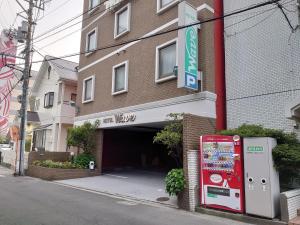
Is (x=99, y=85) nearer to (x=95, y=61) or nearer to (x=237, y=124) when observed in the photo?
(x=95, y=61)

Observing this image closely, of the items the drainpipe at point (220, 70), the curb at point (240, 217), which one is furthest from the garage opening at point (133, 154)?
the curb at point (240, 217)

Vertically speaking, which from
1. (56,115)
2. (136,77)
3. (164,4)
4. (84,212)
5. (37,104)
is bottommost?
(84,212)

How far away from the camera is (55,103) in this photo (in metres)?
25.1

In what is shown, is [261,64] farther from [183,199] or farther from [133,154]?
[133,154]

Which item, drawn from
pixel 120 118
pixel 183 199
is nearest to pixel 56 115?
pixel 120 118

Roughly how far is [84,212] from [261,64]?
793 centimetres

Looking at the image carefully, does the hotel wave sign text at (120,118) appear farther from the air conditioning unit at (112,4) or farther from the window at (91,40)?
the air conditioning unit at (112,4)

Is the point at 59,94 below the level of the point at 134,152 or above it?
above

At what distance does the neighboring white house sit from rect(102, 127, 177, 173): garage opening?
486 centimetres

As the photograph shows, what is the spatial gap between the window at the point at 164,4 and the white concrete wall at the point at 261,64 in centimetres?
229

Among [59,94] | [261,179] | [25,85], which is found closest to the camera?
[261,179]

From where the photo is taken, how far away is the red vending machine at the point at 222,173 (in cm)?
865

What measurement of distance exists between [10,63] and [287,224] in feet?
69.7

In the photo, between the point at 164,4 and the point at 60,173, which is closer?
the point at 164,4
